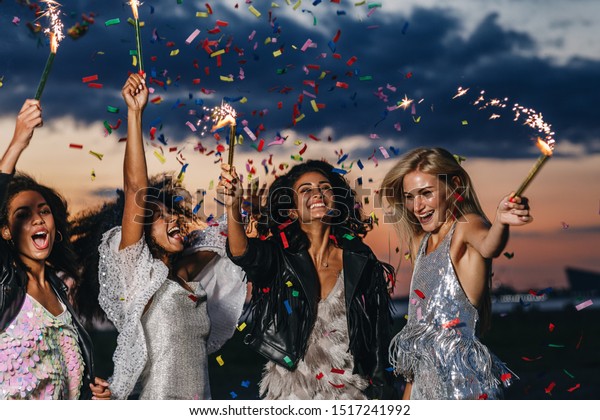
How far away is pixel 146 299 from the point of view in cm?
585

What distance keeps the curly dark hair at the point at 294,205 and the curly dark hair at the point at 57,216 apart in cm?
137

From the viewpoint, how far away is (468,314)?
5.36 metres

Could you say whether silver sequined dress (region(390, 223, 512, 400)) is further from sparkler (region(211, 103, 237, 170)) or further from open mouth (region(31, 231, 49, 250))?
open mouth (region(31, 231, 49, 250))

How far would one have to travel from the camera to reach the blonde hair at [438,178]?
18.4 ft

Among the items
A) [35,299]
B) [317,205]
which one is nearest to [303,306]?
[317,205]

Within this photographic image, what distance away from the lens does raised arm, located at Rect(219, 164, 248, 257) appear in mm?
5492

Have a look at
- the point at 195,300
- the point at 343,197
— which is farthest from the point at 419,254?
the point at 195,300

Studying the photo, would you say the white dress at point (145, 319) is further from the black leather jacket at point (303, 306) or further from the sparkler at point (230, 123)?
the sparkler at point (230, 123)

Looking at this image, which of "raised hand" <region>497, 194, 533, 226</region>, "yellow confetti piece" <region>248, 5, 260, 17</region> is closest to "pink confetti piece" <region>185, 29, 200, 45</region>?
"yellow confetti piece" <region>248, 5, 260, 17</region>

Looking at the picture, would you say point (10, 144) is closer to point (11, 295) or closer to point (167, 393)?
point (11, 295)

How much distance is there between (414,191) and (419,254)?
406 mm

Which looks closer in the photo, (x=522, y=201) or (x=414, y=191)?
(x=522, y=201)

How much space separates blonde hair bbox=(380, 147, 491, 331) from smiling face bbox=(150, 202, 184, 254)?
56.2 inches

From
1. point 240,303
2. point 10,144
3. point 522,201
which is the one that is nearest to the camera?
point 522,201
